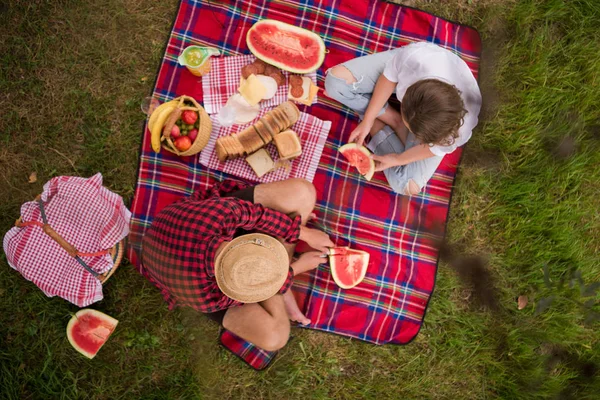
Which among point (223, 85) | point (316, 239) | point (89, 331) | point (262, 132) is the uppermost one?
point (223, 85)

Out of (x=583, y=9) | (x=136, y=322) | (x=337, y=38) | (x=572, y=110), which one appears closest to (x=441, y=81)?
(x=337, y=38)

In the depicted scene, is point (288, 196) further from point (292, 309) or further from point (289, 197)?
point (292, 309)

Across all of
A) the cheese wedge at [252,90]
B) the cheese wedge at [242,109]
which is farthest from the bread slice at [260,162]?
the cheese wedge at [252,90]

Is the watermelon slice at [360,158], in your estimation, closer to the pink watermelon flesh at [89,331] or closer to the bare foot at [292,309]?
the bare foot at [292,309]

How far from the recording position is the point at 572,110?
3699 millimetres

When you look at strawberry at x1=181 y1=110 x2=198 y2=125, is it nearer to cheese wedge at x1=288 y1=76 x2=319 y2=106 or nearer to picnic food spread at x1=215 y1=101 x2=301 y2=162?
picnic food spread at x1=215 y1=101 x2=301 y2=162

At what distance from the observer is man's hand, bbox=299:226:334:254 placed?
339cm

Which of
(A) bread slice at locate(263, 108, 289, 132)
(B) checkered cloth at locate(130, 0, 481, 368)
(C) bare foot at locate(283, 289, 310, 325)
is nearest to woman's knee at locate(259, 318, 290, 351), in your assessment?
(C) bare foot at locate(283, 289, 310, 325)

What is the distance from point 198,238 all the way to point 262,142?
114 cm

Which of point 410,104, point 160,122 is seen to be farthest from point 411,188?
point 160,122

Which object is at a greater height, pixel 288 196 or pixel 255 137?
pixel 255 137

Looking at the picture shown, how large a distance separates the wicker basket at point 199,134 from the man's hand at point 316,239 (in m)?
1.04

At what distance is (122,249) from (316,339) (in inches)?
70.7

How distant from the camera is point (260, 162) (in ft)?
11.2
